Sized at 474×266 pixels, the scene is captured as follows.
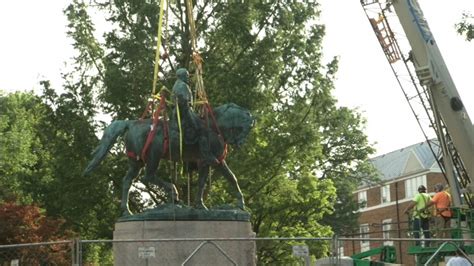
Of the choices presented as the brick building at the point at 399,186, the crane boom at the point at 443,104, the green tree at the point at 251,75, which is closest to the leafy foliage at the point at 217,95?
the green tree at the point at 251,75

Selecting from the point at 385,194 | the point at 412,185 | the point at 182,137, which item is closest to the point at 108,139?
the point at 182,137

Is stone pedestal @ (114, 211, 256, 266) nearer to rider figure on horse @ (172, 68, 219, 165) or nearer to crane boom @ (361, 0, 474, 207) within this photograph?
rider figure on horse @ (172, 68, 219, 165)

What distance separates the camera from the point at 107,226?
2688cm

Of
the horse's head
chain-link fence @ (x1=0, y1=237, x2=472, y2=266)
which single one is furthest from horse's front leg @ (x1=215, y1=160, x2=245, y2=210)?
chain-link fence @ (x1=0, y1=237, x2=472, y2=266)

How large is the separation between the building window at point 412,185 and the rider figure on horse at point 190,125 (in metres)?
52.2

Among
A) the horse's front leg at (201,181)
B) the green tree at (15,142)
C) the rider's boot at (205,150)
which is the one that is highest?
the green tree at (15,142)

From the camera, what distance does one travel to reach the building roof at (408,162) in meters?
66.1

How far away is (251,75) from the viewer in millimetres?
26469

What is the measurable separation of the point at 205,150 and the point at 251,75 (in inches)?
457

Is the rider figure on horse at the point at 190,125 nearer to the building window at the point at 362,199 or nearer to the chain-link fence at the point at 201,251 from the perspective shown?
the chain-link fence at the point at 201,251

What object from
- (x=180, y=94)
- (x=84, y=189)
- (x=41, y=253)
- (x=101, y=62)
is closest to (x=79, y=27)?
(x=101, y=62)

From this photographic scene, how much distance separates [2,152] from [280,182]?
2644cm

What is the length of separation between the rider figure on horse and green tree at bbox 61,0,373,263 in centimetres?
1042

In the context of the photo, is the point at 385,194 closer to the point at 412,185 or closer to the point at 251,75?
the point at 412,185
